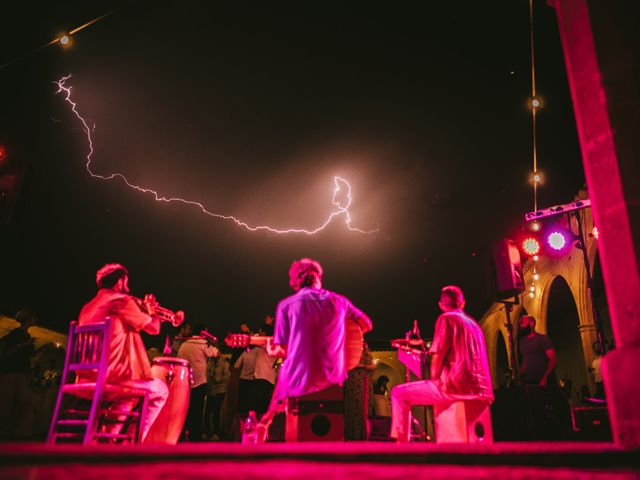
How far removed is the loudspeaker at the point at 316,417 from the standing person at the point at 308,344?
12cm

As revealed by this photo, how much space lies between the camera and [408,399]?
434cm

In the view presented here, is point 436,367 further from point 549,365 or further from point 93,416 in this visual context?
point 549,365

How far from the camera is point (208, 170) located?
11828 millimetres

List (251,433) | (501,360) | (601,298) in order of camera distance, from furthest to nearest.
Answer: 1. (501,360)
2. (601,298)
3. (251,433)

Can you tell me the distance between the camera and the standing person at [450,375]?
418cm

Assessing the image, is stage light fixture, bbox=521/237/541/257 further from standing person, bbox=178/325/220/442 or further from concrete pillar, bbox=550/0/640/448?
concrete pillar, bbox=550/0/640/448

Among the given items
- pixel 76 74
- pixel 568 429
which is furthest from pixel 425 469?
pixel 76 74

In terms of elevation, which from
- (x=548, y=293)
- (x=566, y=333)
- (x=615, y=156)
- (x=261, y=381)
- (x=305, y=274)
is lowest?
(x=261, y=381)

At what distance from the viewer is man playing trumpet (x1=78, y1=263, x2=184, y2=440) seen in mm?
3990

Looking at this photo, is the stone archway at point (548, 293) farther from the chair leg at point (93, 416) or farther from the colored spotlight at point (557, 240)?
the chair leg at point (93, 416)

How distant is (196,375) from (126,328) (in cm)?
323

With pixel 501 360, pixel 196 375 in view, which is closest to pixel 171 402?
pixel 196 375

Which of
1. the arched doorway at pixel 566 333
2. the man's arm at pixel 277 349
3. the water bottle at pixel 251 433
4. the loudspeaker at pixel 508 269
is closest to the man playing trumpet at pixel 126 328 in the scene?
the water bottle at pixel 251 433

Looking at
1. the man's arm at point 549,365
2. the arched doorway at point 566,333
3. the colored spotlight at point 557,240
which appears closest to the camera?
the man's arm at point 549,365
